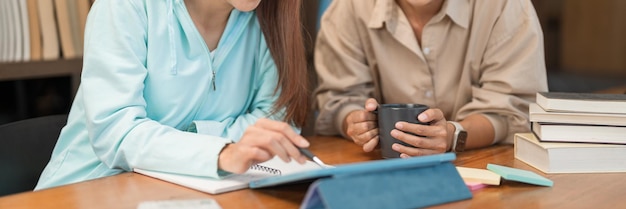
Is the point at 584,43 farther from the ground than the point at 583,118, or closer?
closer

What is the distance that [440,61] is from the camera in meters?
1.72

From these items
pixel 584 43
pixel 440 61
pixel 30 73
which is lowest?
pixel 584 43

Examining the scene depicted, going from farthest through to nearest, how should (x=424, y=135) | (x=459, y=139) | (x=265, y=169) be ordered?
(x=459, y=139)
(x=424, y=135)
(x=265, y=169)

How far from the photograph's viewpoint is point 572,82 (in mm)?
4180

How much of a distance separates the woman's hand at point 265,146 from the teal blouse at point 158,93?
0.16 feet

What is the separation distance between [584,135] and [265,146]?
1.99 ft

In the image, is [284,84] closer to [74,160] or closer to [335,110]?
[335,110]

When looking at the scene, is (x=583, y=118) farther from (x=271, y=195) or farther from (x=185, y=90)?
(x=185, y=90)

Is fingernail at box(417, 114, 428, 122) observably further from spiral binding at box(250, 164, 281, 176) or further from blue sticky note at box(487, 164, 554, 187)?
spiral binding at box(250, 164, 281, 176)

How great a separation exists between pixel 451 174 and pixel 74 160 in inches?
30.1

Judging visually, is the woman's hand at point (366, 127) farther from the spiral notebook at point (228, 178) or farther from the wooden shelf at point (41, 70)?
the wooden shelf at point (41, 70)

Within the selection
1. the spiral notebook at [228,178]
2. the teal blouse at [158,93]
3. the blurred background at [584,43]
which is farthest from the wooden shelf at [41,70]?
the blurred background at [584,43]

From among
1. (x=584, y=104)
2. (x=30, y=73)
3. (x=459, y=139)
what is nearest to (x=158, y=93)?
(x=459, y=139)

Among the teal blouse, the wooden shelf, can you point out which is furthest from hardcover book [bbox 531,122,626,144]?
the wooden shelf
